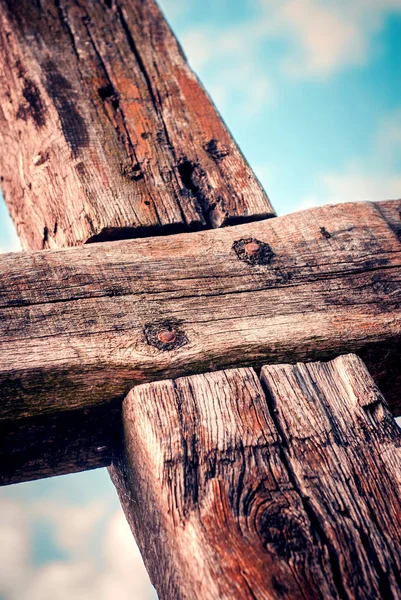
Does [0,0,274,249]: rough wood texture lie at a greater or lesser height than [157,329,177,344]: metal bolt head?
greater

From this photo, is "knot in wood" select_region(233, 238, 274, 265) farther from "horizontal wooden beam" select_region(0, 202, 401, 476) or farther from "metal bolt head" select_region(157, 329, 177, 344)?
"metal bolt head" select_region(157, 329, 177, 344)

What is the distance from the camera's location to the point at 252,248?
1.57 meters

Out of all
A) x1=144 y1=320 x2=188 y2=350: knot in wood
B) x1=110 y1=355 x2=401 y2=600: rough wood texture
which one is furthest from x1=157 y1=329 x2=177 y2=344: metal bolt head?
x1=110 y1=355 x2=401 y2=600: rough wood texture

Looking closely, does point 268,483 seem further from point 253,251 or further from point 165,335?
point 253,251

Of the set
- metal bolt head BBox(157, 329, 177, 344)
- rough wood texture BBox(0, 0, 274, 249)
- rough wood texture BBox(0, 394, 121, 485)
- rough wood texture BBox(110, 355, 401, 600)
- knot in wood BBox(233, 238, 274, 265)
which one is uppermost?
rough wood texture BBox(0, 0, 274, 249)

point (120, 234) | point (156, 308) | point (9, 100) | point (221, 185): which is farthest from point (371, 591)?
point (9, 100)

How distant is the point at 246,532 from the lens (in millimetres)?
1056

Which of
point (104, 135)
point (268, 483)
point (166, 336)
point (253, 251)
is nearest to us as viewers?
point (268, 483)

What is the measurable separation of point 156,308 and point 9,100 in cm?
121

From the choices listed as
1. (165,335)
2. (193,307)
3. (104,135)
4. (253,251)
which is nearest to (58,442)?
(165,335)

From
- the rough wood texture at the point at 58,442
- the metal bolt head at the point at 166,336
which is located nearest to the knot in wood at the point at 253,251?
the metal bolt head at the point at 166,336

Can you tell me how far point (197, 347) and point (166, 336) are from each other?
9cm

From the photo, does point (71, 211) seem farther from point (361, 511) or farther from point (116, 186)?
point (361, 511)

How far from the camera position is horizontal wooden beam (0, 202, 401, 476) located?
1.27 meters
